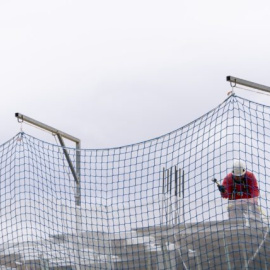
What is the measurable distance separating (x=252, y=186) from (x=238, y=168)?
310 millimetres

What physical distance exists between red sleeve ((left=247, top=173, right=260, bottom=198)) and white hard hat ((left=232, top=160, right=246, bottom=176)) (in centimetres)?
10

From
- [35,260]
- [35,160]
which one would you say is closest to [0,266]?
[35,260]

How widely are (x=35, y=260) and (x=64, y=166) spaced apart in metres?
1.21

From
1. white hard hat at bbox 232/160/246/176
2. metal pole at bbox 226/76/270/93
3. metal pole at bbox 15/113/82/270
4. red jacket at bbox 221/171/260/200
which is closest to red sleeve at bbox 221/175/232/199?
red jacket at bbox 221/171/260/200

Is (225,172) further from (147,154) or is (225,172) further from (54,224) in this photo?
(54,224)

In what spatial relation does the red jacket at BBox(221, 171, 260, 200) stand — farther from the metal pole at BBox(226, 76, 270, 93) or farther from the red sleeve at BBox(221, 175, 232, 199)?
the metal pole at BBox(226, 76, 270, 93)

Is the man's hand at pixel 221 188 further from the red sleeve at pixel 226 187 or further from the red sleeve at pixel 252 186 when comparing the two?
the red sleeve at pixel 252 186

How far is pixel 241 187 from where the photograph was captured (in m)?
9.20

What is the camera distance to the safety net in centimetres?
855

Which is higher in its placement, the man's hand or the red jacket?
the red jacket

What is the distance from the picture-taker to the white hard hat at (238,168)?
8850mm

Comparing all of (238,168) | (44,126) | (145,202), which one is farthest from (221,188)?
(44,126)

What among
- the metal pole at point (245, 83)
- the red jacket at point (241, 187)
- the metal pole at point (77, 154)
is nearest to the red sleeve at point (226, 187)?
the red jacket at point (241, 187)

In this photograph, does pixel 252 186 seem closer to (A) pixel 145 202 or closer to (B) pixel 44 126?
(A) pixel 145 202
